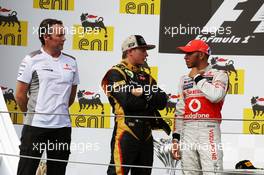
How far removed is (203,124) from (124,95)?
38 cm

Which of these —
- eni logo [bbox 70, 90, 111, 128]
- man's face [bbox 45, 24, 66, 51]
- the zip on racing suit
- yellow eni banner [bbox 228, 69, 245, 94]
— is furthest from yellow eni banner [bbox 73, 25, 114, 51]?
the zip on racing suit

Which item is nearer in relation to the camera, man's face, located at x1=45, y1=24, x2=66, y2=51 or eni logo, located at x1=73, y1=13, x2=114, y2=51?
man's face, located at x1=45, y1=24, x2=66, y2=51

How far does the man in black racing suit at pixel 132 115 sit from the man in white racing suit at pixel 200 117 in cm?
13

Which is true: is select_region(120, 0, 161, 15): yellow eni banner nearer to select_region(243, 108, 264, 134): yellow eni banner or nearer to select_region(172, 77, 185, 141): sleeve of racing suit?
select_region(243, 108, 264, 134): yellow eni banner

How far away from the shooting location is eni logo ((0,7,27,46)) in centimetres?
500

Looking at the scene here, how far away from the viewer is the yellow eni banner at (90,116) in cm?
496

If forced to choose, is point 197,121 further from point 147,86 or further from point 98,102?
point 98,102

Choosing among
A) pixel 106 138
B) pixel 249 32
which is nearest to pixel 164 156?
pixel 106 138

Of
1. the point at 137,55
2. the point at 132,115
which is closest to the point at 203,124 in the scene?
the point at 132,115

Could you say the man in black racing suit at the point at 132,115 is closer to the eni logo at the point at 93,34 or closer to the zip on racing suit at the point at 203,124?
the zip on racing suit at the point at 203,124

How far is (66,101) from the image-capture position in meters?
3.79

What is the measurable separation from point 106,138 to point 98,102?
9.5 inches

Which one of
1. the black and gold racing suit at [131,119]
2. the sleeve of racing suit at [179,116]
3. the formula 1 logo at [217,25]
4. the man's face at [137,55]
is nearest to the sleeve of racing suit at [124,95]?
the black and gold racing suit at [131,119]

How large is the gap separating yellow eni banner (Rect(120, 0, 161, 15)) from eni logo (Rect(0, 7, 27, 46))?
62 centimetres
